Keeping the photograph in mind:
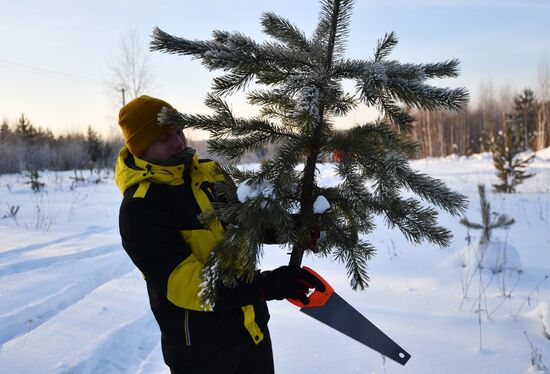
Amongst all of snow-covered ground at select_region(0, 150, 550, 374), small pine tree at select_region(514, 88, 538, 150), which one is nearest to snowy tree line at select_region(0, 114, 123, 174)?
snow-covered ground at select_region(0, 150, 550, 374)

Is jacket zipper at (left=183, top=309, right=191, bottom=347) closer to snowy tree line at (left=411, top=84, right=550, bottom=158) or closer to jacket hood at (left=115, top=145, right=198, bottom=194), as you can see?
jacket hood at (left=115, top=145, right=198, bottom=194)

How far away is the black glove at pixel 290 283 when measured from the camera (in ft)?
4.38

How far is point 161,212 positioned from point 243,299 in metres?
0.48

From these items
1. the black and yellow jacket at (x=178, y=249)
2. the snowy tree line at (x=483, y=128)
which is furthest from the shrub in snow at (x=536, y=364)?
the snowy tree line at (x=483, y=128)

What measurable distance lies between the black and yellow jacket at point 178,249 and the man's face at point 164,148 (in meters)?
0.08

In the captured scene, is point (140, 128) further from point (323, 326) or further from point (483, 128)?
point (483, 128)

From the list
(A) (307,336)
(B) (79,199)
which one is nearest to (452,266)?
(A) (307,336)

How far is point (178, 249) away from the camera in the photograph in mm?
1479

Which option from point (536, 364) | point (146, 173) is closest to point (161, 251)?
point (146, 173)

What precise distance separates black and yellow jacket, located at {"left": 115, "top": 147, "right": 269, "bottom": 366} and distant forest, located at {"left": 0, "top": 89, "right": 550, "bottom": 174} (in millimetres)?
15164

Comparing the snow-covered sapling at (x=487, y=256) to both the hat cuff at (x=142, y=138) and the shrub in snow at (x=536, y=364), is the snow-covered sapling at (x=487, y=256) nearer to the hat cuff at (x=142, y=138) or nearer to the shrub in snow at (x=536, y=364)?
the shrub in snow at (x=536, y=364)

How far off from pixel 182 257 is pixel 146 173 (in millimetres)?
395

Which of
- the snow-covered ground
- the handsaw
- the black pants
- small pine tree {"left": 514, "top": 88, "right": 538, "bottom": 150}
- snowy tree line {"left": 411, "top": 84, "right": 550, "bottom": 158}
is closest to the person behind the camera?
the handsaw

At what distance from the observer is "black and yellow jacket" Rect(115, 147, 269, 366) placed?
1.40 metres
